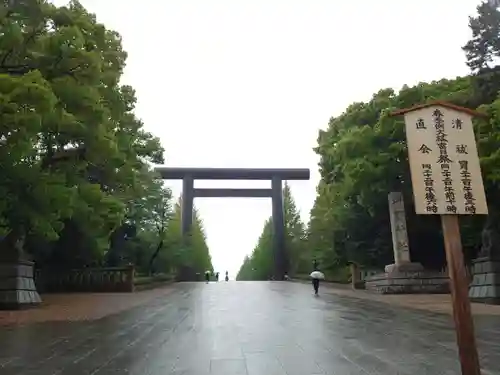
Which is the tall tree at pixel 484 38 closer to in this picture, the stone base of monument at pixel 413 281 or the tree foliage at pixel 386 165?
the tree foliage at pixel 386 165

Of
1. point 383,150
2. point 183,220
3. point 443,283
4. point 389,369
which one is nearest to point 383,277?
point 443,283

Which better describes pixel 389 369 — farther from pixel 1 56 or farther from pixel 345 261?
pixel 345 261

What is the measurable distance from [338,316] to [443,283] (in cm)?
1129

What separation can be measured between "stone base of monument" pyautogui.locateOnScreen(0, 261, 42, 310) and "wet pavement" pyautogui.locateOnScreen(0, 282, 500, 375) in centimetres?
430

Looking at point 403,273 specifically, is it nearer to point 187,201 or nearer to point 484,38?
point 484,38

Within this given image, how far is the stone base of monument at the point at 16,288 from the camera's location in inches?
510

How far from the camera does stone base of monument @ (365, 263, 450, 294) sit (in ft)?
64.0

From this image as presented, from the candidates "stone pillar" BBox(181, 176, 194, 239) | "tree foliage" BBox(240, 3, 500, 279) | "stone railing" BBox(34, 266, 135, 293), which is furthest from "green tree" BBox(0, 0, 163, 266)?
"stone pillar" BBox(181, 176, 194, 239)

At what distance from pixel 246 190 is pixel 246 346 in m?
37.8

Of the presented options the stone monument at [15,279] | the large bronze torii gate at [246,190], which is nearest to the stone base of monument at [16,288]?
the stone monument at [15,279]

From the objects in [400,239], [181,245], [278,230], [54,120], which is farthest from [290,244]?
[54,120]

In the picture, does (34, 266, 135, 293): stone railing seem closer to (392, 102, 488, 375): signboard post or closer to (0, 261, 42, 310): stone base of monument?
(0, 261, 42, 310): stone base of monument

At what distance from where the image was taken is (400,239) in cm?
1998

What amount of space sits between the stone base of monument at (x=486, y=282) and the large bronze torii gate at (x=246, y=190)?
28857mm
